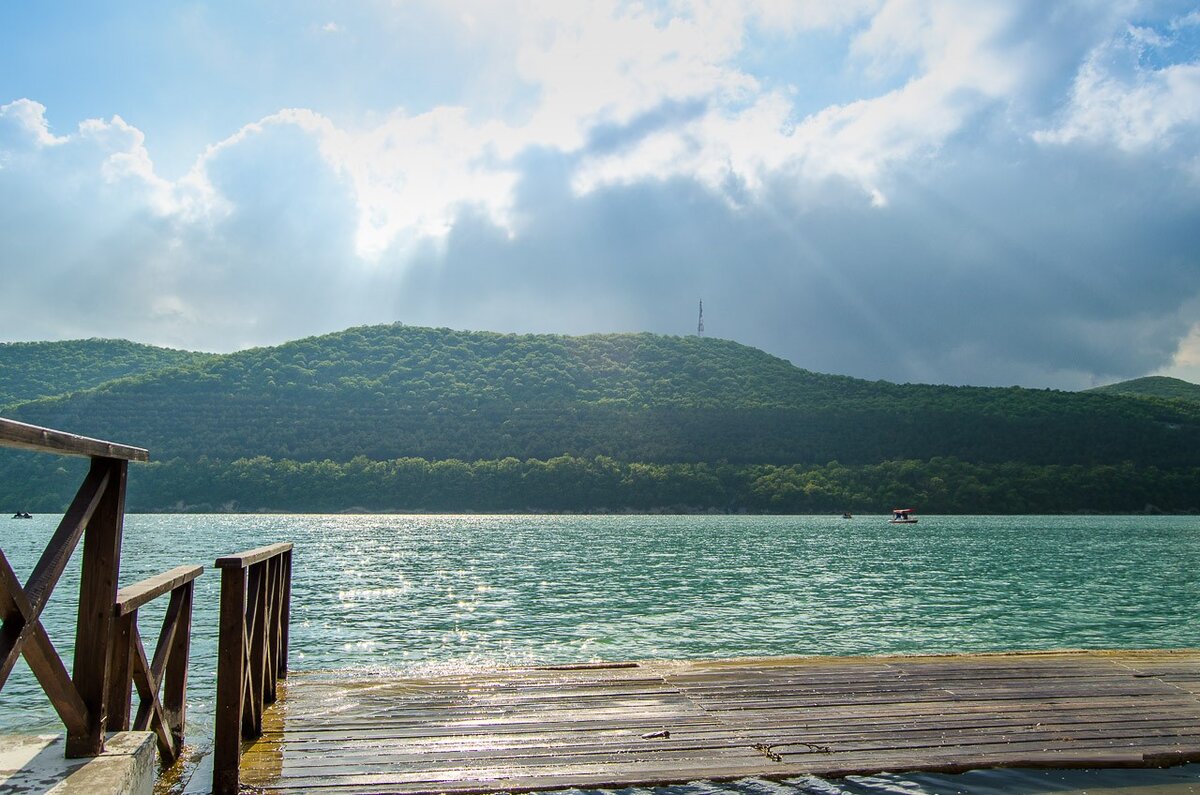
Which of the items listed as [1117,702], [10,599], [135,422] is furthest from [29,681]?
[135,422]

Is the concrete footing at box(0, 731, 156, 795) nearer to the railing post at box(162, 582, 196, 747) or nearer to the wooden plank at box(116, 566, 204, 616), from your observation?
the wooden plank at box(116, 566, 204, 616)

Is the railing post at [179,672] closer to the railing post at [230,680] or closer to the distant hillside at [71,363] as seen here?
the railing post at [230,680]

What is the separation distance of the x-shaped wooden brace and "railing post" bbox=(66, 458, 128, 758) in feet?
0.19

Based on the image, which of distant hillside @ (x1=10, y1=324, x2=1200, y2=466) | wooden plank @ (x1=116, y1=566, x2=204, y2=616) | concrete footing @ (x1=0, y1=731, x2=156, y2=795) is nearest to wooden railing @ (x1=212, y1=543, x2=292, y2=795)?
wooden plank @ (x1=116, y1=566, x2=204, y2=616)

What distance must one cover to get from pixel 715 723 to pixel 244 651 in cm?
351

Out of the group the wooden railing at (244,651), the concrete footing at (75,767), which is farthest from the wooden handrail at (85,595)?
the wooden railing at (244,651)

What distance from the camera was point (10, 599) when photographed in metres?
3.47

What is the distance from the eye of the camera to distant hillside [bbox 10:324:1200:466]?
366 ft

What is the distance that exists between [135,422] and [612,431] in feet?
187

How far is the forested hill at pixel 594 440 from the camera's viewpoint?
107 m

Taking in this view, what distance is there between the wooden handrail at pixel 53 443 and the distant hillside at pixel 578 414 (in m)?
109

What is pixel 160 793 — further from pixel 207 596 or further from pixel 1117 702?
pixel 207 596

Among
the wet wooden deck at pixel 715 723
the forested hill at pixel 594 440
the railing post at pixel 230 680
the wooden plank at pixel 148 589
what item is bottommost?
the wet wooden deck at pixel 715 723

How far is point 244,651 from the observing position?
6.15 meters
